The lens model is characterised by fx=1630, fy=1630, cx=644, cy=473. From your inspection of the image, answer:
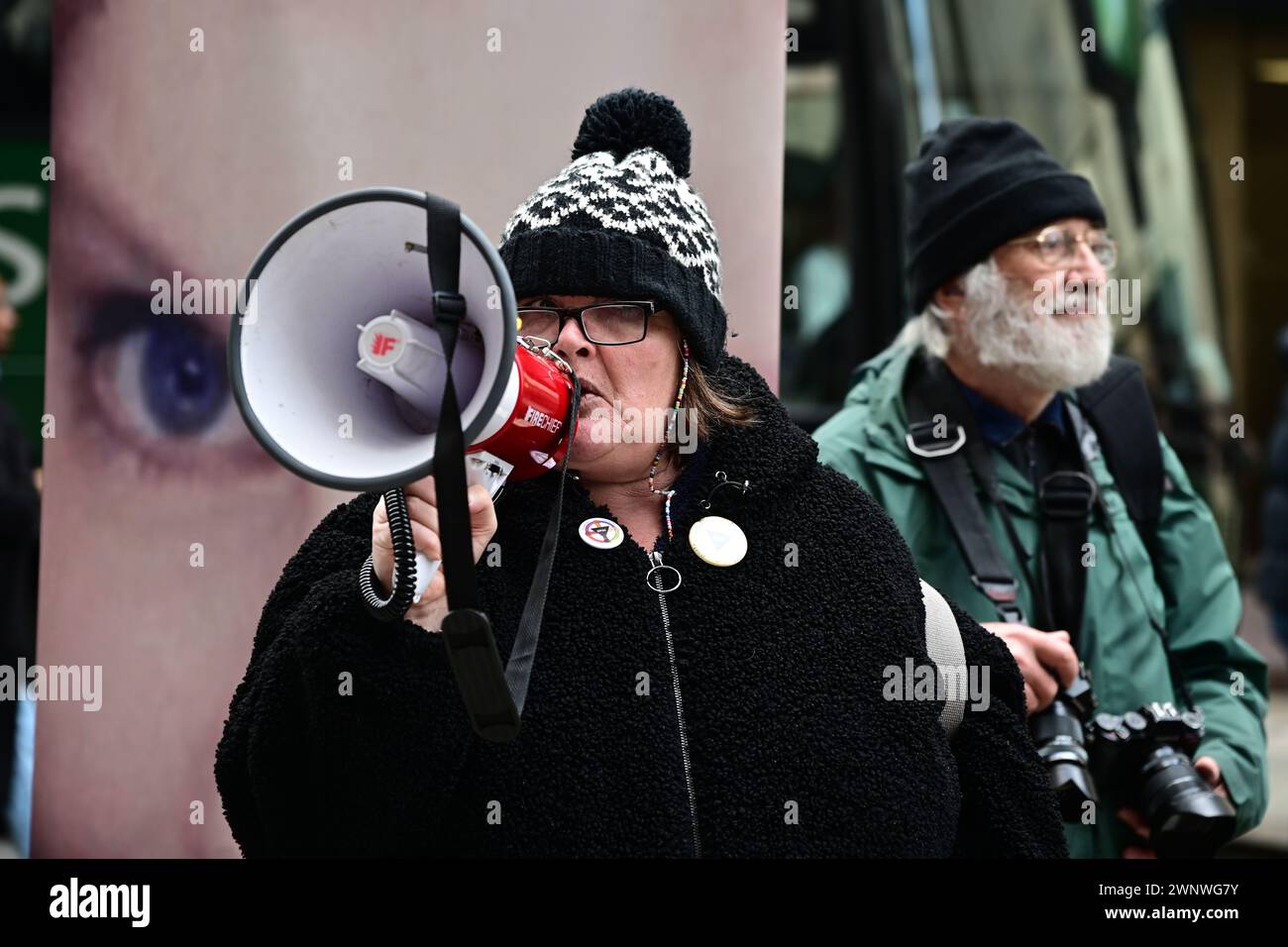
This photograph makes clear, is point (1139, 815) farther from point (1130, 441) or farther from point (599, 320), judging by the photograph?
point (599, 320)

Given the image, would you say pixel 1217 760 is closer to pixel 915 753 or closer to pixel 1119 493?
pixel 1119 493

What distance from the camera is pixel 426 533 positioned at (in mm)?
1764

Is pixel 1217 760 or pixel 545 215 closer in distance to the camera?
pixel 545 215

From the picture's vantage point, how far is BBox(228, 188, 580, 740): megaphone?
1676 millimetres

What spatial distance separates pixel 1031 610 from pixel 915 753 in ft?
2.43

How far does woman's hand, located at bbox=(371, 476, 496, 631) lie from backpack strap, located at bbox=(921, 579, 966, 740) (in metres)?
0.72

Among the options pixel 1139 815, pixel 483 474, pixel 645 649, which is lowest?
pixel 1139 815

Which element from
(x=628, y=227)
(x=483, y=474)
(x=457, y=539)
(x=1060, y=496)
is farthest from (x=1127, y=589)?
(x=457, y=539)

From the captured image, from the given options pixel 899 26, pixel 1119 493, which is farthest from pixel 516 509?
pixel 899 26

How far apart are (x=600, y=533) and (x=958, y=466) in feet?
3.10
